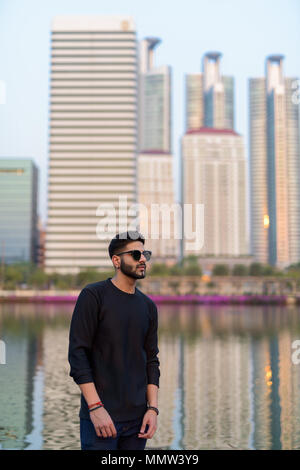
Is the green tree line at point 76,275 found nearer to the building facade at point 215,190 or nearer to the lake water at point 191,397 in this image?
the building facade at point 215,190

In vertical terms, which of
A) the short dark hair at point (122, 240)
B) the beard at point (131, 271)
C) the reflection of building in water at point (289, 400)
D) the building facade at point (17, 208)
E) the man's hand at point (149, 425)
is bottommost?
the reflection of building in water at point (289, 400)

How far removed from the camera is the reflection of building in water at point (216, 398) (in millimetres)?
9812

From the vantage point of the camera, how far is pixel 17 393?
1367 cm

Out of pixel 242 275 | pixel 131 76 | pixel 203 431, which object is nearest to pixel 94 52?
pixel 131 76

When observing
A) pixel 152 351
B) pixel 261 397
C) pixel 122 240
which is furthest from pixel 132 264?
pixel 261 397

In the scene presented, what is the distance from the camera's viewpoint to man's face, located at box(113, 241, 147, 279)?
12.7 feet

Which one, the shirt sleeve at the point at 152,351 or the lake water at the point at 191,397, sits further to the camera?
the lake water at the point at 191,397

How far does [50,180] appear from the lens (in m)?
127

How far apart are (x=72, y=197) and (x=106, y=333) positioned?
12342cm

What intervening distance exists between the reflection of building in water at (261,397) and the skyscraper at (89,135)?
102 m

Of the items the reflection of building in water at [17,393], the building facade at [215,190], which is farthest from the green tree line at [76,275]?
the reflection of building in water at [17,393]

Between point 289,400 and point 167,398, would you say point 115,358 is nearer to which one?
point 167,398
